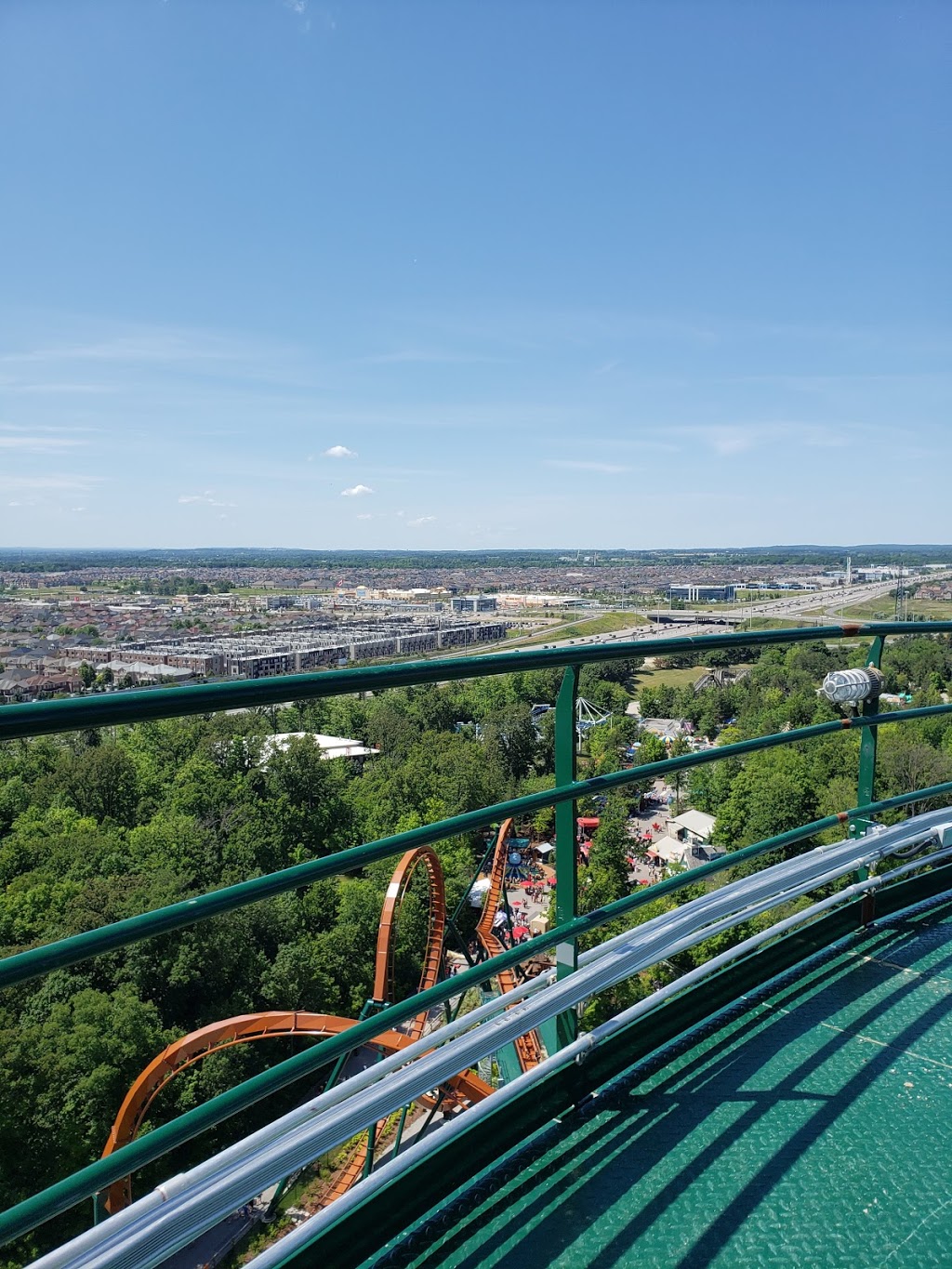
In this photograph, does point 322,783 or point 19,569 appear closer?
point 322,783

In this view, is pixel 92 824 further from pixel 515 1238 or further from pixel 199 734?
pixel 515 1238

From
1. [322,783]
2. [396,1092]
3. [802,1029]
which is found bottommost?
[322,783]

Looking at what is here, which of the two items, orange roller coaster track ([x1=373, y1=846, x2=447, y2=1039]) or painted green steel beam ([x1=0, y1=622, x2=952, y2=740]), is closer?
painted green steel beam ([x1=0, y1=622, x2=952, y2=740])

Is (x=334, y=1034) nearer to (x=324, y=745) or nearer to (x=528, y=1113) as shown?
(x=528, y=1113)

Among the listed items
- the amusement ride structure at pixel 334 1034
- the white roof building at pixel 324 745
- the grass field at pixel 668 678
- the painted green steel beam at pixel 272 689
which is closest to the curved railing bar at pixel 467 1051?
the amusement ride structure at pixel 334 1034

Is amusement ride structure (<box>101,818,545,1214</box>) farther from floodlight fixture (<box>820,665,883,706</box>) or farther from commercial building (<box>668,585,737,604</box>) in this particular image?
commercial building (<box>668,585,737,604</box>)

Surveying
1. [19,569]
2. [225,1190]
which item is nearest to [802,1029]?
[225,1190]

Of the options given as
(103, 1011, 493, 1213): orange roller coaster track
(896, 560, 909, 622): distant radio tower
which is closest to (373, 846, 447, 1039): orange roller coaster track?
(103, 1011, 493, 1213): orange roller coaster track
